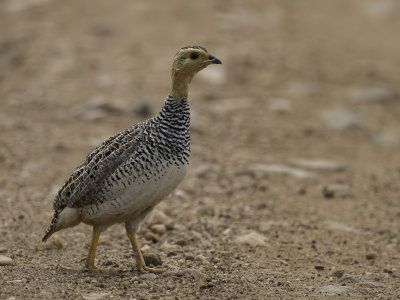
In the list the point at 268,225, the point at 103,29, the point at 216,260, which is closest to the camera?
the point at 216,260

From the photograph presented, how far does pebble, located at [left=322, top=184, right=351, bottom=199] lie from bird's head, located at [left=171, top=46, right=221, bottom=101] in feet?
14.6

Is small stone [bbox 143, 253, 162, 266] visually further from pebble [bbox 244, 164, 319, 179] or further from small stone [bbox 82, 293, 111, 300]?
pebble [bbox 244, 164, 319, 179]

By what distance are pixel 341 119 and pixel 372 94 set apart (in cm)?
177

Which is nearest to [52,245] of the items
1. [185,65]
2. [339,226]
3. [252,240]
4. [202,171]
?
[252,240]

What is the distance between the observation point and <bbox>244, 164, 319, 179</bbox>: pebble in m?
12.0

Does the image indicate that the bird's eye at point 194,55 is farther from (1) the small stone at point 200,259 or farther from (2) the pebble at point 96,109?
(2) the pebble at point 96,109

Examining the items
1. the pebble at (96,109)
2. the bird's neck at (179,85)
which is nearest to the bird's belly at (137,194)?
the bird's neck at (179,85)

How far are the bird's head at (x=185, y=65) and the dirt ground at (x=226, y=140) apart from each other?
1.80m

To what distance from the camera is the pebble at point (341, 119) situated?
1472cm

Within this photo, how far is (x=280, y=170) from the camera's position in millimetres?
12070

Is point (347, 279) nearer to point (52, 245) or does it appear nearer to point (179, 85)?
point (179, 85)

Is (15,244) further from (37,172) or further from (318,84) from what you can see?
(318,84)

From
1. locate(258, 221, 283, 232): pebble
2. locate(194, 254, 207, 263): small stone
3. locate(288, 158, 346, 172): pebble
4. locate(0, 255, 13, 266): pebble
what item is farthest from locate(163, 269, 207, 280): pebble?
locate(288, 158, 346, 172): pebble

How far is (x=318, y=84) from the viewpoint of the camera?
16.6 meters
